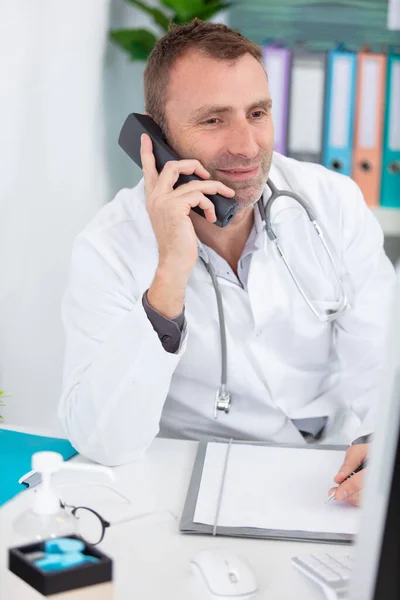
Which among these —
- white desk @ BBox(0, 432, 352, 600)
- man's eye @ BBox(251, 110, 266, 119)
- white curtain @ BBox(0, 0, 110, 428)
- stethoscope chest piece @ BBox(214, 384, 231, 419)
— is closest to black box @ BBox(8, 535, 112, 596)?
white desk @ BBox(0, 432, 352, 600)

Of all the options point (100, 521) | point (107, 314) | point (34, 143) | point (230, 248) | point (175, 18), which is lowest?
point (100, 521)

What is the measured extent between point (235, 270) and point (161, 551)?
74 cm

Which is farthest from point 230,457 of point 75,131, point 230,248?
point 75,131

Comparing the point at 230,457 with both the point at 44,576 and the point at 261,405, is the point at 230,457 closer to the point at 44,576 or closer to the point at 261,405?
the point at 261,405

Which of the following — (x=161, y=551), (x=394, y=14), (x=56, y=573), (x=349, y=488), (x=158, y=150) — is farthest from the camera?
(x=394, y=14)

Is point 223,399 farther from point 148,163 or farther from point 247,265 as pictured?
point 148,163

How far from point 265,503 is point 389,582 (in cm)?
45

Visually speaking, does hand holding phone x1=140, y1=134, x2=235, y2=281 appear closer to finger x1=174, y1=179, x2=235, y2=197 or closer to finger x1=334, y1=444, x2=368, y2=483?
finger x1=174, y1=179, x2=235, y2=197

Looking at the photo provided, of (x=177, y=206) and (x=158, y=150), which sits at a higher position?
(x=158, y=150)

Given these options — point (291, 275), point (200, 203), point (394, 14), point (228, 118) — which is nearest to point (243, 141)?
point (228, 118)

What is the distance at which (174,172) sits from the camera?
1481mm

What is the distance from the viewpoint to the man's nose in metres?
1.53

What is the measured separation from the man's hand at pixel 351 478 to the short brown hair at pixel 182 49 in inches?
31.5

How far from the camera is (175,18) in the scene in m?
2.34
